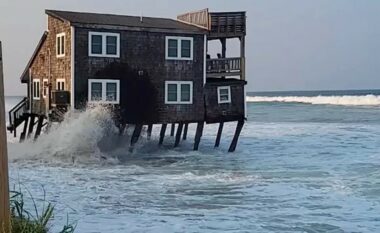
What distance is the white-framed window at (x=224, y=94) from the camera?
93.8ft

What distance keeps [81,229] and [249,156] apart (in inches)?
681

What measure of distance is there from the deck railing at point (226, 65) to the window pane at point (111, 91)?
4879 mm

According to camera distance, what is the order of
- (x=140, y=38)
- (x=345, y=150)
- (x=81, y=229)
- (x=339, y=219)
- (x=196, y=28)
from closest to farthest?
(x=81, y=229) < (x=339, y=219) < (x=140, y=38) < (x=196, y=28) < (x=345, y=150)

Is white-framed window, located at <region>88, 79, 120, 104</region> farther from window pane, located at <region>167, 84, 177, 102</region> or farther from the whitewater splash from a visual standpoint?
window pane, located at <region>167, 84, 177, 102</region>

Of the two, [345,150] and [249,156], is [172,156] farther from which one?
[345,150]

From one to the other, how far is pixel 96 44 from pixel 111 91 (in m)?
2.12

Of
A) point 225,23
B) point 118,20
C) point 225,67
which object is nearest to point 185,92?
point 225,67

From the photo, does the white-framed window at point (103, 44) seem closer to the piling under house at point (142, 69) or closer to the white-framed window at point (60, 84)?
the piling under house at point (142, 69)

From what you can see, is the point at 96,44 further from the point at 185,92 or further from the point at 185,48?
the point at 185,92

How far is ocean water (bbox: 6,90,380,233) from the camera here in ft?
40.0

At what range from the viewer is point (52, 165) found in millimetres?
23250

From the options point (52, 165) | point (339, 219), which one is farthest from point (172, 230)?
point (52, 165)

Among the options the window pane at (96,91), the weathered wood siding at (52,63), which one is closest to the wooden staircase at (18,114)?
the weathered wood siding at (52,63)

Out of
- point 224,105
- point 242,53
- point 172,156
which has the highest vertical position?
point 242,53
